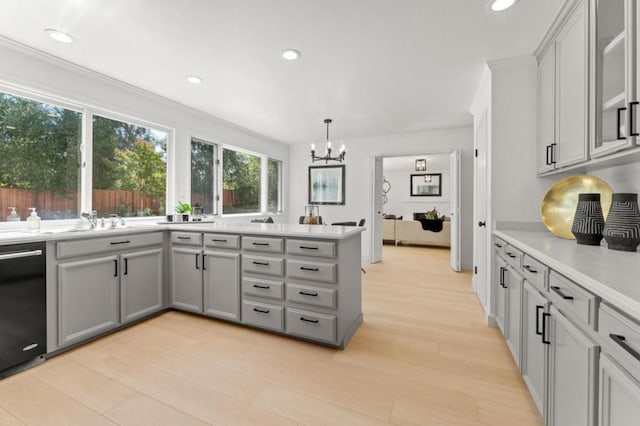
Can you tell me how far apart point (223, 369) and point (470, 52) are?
326cm

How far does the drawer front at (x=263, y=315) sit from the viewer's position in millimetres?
2342

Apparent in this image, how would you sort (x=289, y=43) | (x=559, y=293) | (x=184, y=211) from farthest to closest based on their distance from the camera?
1. (x=184, y=211)
2. (x=289, y=43)
3. (x=559, y=293)

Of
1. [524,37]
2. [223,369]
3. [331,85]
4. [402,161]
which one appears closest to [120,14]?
[331,85]

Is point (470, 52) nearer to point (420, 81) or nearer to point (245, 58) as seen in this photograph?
point (420, 81)

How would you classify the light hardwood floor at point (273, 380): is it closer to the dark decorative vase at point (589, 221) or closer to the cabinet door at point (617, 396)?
the cabinet door at point (617, 396)

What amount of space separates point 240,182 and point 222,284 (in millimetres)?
2886

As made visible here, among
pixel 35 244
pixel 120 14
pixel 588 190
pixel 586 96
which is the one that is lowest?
pixel 35 244

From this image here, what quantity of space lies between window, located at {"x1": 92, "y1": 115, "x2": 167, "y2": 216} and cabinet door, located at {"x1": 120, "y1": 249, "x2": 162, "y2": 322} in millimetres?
893

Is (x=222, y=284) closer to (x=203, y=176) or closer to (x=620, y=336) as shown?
(x=203, y=176)

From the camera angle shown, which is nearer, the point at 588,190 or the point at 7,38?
the point at 588,190

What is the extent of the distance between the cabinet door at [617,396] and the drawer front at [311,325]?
1523mm

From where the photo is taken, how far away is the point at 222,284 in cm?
262

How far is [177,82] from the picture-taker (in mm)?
3037

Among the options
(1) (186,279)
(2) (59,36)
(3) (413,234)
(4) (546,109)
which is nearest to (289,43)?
(2) (59,36)
